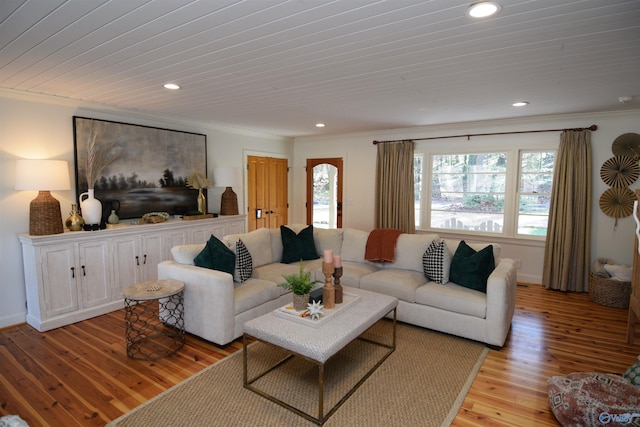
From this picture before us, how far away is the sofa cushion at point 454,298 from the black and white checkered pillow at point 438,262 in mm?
92

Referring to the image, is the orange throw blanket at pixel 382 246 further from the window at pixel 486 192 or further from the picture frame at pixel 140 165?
the picture frame at pixel 140 165

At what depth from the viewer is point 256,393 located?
252 cm

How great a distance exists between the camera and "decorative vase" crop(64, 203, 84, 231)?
383cm

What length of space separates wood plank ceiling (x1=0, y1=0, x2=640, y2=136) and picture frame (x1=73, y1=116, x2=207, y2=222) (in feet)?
1.42

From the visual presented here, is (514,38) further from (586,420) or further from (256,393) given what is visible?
(256,393)

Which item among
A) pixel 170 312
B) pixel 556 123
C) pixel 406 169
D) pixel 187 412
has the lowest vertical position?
pixel 187 412

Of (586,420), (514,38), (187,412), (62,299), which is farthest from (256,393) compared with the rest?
(514,38)

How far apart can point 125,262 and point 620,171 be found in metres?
6.19

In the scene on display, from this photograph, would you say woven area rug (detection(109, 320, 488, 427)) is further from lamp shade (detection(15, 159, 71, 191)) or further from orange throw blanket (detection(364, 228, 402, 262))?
lamp shade (detection(15, 159, 71, 191))

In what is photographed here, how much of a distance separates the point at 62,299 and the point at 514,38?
456 centimetres

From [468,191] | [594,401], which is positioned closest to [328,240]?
[468,191]

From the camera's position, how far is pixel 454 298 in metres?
3.37

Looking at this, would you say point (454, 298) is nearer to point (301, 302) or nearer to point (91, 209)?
point (301, 302)

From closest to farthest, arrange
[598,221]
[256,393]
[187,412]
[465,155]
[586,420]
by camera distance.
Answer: [586,420], [187,412], [256,393], [598,221], [465,155]
